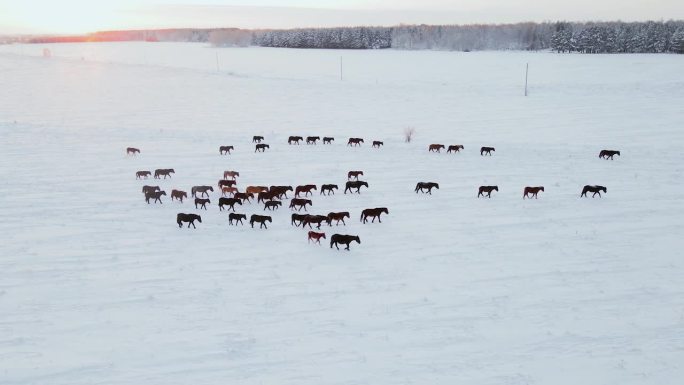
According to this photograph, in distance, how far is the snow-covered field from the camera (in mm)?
10125

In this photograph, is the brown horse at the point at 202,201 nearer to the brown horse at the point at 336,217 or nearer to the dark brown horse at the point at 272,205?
the dark brown horse at the point at 272,205

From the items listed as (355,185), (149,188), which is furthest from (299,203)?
(149,188)

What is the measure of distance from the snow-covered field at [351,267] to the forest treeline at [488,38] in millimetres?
81006

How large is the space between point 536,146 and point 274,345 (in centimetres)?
2419

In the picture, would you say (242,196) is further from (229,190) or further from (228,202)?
(229,190)

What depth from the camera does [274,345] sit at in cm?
1059

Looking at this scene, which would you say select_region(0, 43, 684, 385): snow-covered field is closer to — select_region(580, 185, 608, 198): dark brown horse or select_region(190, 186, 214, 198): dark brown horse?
select_region(580, 185, 608, 198): dark brown horse

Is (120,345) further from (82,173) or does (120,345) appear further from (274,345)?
(82,173)

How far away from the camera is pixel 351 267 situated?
46.6ft

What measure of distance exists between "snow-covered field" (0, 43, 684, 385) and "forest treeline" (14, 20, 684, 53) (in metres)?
81.0

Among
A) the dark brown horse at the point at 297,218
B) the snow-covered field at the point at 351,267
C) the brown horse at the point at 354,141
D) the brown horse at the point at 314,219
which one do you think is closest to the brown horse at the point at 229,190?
the snow-covered field at the point at 351,267

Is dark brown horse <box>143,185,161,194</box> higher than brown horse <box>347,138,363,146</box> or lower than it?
lower

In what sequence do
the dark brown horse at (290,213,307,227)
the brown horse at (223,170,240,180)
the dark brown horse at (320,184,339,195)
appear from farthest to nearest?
the brown horse at (223,170,240,180) → the dark brown horse at (320,184,339,195) → the dark brown horse at (290,213,307,227)

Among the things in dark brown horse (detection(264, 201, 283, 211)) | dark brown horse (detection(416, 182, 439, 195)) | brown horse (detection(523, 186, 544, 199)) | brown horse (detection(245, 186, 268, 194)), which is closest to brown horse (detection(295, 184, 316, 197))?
dark brown horse (detection(264, 201, 283, 211))
